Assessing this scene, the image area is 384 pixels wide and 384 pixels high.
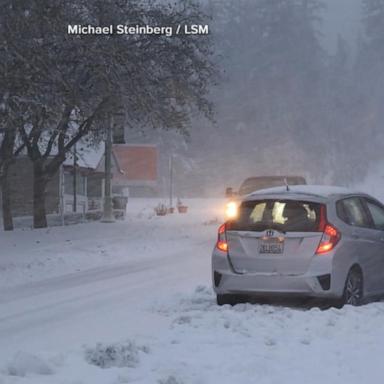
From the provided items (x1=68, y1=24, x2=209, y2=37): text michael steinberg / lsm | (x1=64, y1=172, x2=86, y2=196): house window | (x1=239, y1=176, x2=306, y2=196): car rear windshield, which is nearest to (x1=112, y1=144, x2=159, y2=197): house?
(x1=64, y1=172, x2=86, y2=196): house window

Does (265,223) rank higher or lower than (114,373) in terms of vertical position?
higher

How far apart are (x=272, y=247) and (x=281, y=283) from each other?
480 millimetres

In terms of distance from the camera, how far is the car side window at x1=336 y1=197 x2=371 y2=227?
401 inches

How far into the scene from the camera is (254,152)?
10275 cm

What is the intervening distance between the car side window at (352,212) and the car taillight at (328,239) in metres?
0.40

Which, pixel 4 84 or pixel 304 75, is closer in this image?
pixel 4 84

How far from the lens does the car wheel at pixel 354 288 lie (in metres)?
9.70

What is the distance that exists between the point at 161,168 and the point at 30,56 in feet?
279

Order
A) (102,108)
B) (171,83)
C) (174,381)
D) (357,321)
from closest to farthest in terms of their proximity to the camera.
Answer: (174,381), (357,321), (102,108), (171,83)

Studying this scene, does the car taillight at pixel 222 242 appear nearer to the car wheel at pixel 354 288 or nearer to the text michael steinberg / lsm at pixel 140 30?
the car wheel at pixel 354 288

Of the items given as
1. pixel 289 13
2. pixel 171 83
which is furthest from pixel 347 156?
pixel 171 83

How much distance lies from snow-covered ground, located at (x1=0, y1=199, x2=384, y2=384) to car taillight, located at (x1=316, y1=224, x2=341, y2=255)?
80cm

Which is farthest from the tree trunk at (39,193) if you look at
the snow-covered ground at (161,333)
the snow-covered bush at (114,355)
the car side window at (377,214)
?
the snow-covered bush at (114,355)

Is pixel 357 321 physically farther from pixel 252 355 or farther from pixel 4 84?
pixel 4 84
